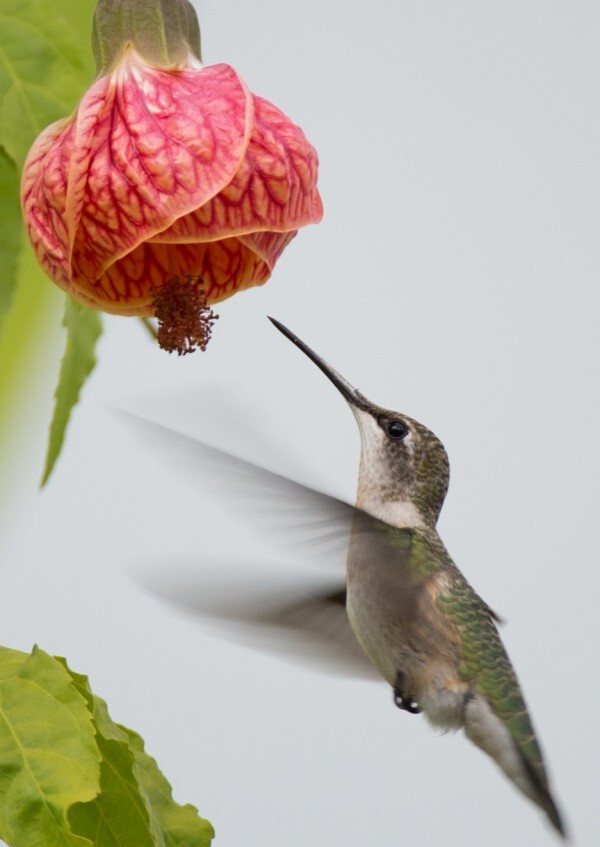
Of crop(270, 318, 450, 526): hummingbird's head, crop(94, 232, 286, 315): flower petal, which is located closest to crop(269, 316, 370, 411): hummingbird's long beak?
crop(270, 318, 450, 526): hummingbird's head

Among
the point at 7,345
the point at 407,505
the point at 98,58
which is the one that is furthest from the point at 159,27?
the point at 407,505

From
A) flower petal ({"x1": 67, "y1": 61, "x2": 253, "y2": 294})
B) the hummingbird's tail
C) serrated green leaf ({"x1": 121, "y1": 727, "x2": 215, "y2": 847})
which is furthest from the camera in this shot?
the hummingbird's tail

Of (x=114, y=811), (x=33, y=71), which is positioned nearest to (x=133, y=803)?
(x=114, y=811)

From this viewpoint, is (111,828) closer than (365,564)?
Yes

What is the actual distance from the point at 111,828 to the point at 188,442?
7.1 inches

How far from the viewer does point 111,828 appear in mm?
548

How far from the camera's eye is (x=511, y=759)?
674 millimetres

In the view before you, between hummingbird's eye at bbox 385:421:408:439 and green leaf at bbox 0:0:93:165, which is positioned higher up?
green leaf at bbox 0:0:93:165

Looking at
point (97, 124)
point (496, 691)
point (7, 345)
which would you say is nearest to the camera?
point (97, 124)

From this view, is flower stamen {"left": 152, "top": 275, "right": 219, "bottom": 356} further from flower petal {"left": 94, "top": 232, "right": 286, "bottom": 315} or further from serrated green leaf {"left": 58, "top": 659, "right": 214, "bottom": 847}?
serrated green leaf {"left": 58, "top": 659, "right": 214, "bottom": 847}

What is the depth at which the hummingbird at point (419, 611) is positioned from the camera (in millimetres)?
683

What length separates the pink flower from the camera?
1.53ft

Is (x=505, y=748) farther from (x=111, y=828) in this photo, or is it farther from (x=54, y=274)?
(x=54, y=274)

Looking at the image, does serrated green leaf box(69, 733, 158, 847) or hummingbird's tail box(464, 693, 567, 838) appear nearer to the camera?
serrated green leaf box(69, 733, 158, 847)
